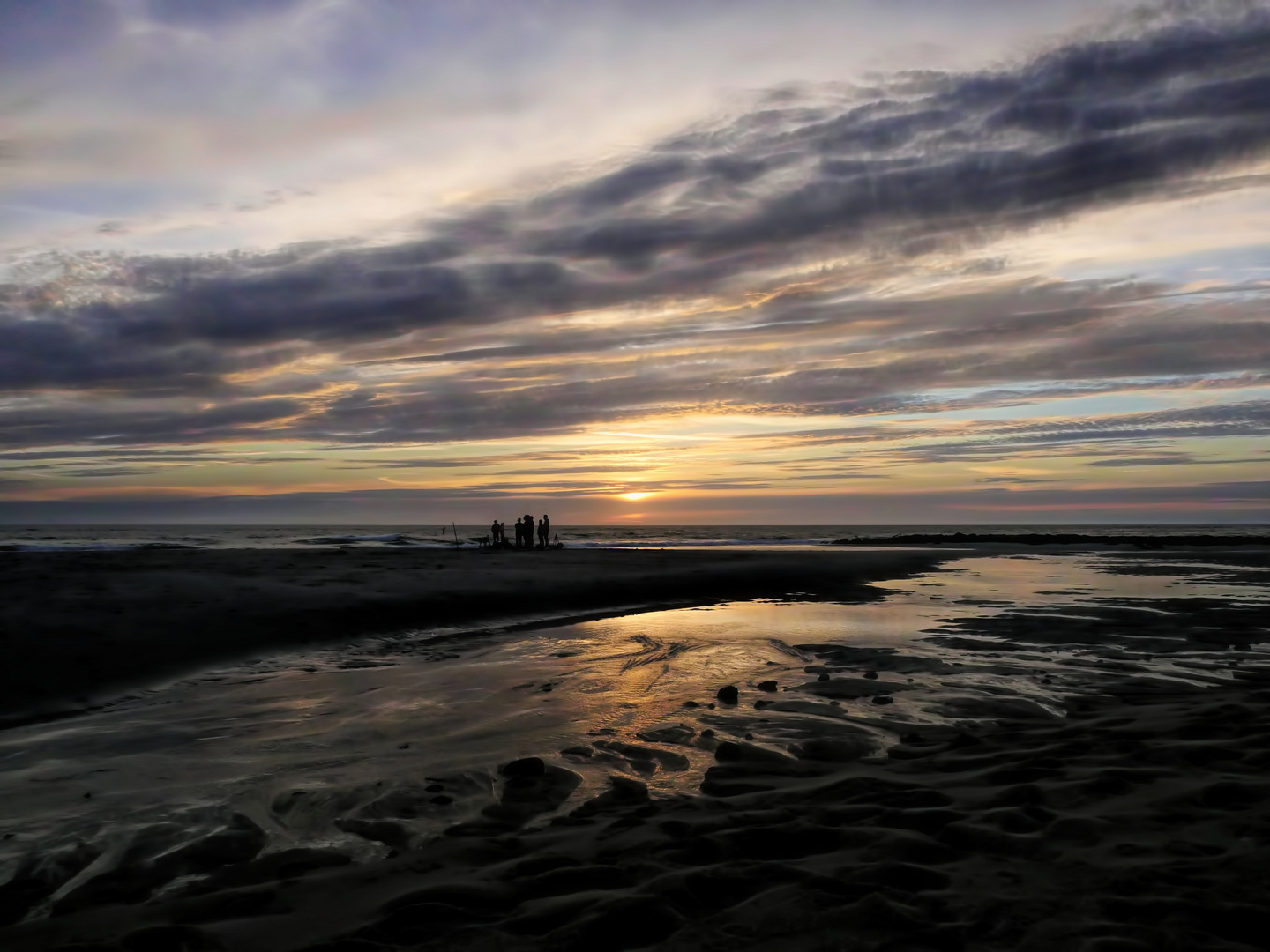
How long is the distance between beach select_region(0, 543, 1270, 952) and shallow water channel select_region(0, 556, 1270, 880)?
58 millimetres

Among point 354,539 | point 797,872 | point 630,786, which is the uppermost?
point 797,872

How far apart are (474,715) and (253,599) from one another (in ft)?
35.1

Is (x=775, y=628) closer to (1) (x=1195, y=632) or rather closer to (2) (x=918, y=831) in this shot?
(1) (x=1195, y=632)

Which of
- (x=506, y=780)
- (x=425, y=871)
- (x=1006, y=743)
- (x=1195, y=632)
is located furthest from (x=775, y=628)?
(x=425, y=871)

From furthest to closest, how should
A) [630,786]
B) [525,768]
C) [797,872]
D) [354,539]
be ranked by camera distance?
[354,539] < [525,768] < [630,786] < [797,872]

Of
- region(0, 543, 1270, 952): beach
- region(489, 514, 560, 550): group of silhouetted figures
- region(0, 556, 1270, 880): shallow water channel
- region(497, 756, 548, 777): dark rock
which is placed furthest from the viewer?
region(489, 514, 560, 550): group of silhouetted figures

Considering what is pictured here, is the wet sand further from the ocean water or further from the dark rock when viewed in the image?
the ocean water

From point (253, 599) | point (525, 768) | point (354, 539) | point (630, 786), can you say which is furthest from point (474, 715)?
point (354, 539)

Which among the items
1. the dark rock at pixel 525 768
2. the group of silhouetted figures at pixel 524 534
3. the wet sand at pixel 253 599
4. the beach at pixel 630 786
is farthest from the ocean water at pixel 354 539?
the dark rock at pixel 525 768

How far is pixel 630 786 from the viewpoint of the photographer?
652cm

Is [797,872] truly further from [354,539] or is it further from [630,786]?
[354,539]

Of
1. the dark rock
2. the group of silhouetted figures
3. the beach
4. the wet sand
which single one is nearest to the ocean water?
the group of silhouetted figures

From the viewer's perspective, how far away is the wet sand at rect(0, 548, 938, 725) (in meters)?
11.8

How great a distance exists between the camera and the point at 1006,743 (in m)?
7.29
